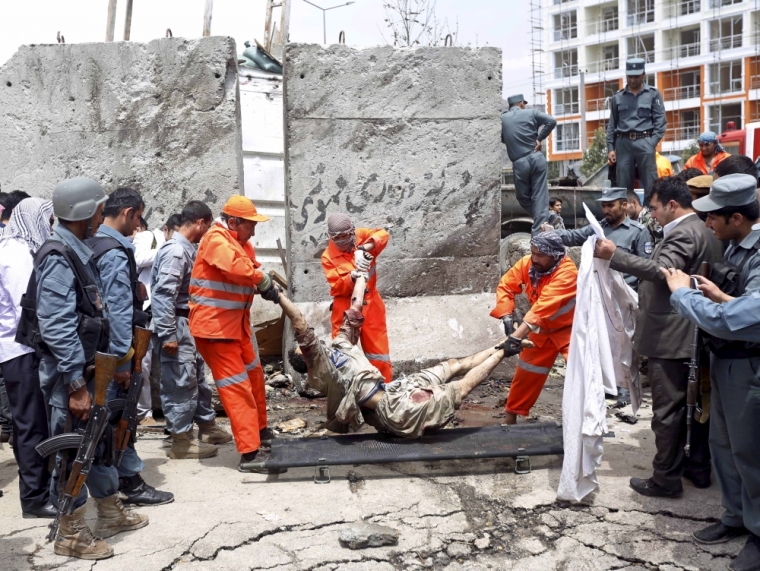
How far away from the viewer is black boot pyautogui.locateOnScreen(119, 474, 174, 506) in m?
3.98

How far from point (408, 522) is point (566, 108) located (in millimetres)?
50532

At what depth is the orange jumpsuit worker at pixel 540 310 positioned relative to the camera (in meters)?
4.84

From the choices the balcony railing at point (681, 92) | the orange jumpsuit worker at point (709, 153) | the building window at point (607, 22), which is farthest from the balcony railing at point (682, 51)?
the orange jumpsuit worker at point (709, 153)

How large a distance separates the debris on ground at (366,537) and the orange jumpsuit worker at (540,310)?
1714 millimetres

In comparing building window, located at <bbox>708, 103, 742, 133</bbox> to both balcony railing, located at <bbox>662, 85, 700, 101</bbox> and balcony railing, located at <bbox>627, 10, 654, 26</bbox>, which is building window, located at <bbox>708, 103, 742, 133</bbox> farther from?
balcony railing, located at <bbox>627, 10, 654, 26</bbox>

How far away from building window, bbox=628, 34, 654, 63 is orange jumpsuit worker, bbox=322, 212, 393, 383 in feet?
157

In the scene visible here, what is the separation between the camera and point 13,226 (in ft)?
13.3

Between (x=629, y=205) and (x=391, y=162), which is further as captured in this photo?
(x=391, y=162)

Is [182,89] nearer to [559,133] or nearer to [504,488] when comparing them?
[504,488]

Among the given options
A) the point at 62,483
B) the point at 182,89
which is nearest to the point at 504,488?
the point at 62,483

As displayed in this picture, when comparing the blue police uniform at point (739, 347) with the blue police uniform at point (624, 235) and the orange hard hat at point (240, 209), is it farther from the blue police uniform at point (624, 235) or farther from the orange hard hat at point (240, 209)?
the orange hard hat at point (240, 209)

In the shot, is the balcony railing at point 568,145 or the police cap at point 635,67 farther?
the balcony railing at point 568,145

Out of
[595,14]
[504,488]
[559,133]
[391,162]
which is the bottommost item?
[504,488]

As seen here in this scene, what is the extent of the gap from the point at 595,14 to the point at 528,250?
49053 mm
